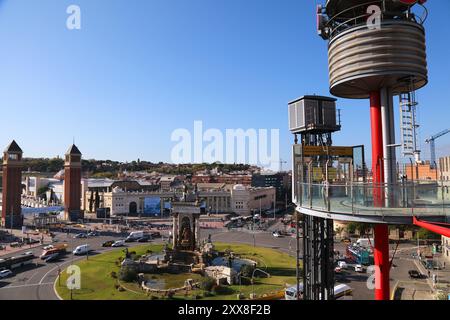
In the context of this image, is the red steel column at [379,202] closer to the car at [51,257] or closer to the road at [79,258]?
the road at [79,258]

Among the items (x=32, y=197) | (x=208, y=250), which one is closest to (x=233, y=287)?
(x=208, y=250)

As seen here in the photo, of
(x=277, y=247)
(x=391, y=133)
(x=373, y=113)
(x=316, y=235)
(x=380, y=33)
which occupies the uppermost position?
(x=380, y=33)

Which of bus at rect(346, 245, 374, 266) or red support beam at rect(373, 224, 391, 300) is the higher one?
red support beam at rect(373, 224, 391, 300)

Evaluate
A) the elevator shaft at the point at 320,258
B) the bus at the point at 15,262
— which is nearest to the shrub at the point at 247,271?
the elevator shaft at the point at 320,258

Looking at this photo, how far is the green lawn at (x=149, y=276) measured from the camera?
28.1 m

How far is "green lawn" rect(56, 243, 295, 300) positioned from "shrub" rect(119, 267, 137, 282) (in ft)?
2.66

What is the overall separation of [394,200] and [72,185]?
77.8 m

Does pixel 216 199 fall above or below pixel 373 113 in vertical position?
below

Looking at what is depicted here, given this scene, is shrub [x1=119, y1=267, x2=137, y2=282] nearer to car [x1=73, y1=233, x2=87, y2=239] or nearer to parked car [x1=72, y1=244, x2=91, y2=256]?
parked car [x1=72, y1=244, x2=91, y2=256]

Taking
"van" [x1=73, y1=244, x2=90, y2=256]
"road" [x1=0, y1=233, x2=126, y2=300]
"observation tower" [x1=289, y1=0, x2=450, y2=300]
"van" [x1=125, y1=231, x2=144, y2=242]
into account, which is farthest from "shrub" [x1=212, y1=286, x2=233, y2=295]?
"van" [x1=125, y1=231, x2=144, y2=242]

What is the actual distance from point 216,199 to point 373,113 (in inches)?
3225

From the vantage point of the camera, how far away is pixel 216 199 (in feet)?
305

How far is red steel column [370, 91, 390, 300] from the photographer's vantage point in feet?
36.4
